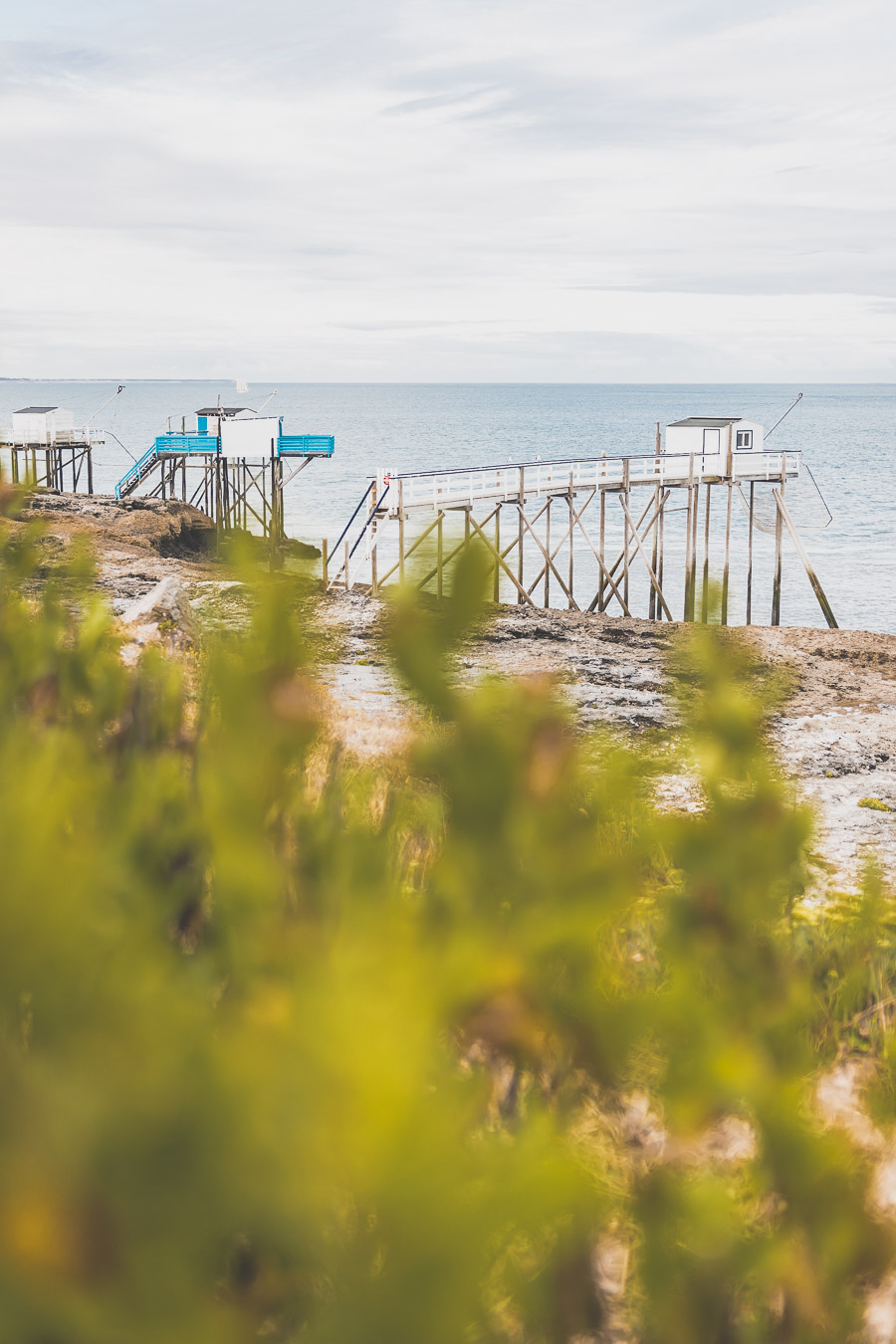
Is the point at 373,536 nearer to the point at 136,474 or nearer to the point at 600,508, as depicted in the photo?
the point at 600,508

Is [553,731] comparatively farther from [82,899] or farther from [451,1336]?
[451,1336]

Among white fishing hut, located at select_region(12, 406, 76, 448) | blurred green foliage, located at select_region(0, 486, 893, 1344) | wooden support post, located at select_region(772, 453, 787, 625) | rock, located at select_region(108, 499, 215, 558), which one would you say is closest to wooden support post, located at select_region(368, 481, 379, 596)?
rock, located at select_region(108, 499, 215, 558)

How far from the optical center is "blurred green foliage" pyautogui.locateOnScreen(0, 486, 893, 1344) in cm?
96

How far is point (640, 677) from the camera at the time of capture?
16.2m

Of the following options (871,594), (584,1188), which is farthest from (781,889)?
(871,594)

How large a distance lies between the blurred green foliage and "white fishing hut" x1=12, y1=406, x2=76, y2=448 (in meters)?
44.5

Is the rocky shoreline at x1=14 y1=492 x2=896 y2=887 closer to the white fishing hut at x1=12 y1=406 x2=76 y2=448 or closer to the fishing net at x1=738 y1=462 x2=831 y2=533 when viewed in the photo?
the fishing net at x1=738 y1=462 x2=831 y2=533

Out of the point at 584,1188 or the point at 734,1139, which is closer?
the point at 584,1188

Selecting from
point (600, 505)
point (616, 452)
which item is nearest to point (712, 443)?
point (600, 505)

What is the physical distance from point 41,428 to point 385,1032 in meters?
48.1

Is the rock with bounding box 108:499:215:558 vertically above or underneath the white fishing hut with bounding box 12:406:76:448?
underneath

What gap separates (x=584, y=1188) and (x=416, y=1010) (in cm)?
23

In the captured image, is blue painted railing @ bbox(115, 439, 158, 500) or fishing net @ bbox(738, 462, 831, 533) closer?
fishing net @ bbox(738, 462, 831, 533)

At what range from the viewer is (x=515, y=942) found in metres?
1.74
